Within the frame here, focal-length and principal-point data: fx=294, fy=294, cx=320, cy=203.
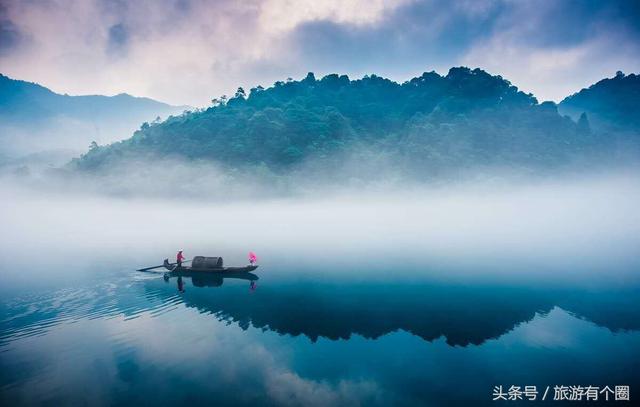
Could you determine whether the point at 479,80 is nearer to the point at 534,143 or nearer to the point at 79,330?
the point at 534,143

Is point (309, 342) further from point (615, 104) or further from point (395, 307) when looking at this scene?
point (615, 104)

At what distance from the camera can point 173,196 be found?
14362cm

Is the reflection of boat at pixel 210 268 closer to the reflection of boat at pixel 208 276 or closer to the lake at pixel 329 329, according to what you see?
the reflection of boat at pixel 208 276

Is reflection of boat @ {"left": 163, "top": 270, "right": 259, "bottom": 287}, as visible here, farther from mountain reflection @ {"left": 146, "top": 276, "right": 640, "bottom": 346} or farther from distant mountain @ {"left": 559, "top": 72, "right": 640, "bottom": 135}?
distant mountain @ {"left": 559, "top": 72, "right": 640, "bottom": 135}

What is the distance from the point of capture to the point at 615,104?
6973 inches

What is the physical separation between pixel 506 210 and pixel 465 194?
60.6 feet

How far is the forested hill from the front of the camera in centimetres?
13862

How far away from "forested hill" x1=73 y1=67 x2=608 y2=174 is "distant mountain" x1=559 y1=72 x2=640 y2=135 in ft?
157

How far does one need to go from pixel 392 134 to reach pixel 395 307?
14534 centimetres

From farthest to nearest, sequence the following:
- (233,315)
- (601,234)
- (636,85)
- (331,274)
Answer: (636,85), (601,234), (331,274), (233,315)

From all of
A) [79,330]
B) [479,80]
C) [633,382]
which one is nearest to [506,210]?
[479,80]

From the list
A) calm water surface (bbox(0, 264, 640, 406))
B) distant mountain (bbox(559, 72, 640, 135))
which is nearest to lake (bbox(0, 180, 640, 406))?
calm water surface (bbox(0, 264, 640, 406))

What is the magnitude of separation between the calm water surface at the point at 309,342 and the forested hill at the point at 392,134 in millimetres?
111701

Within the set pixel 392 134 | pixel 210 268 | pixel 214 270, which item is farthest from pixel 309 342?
pixel 392 134
